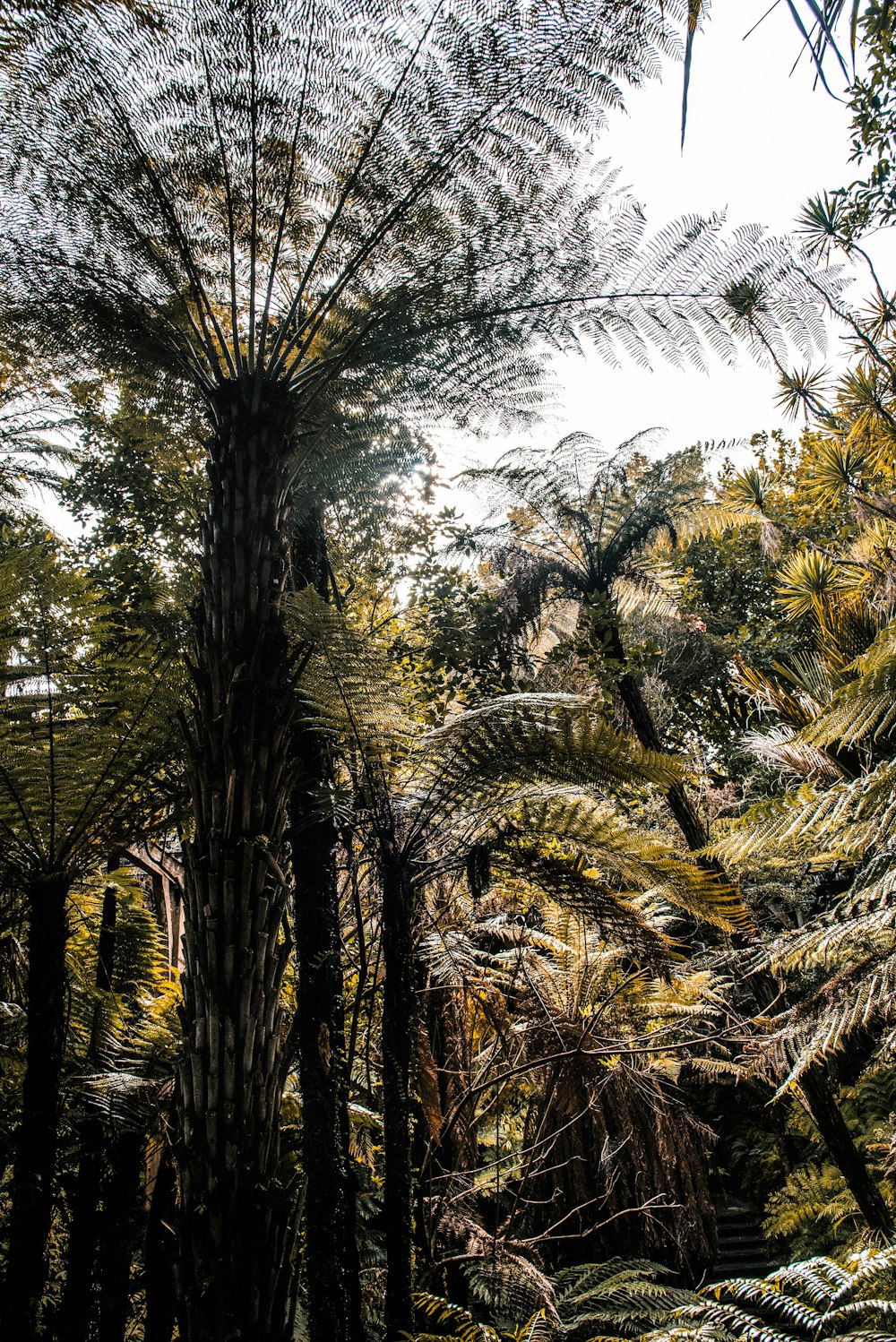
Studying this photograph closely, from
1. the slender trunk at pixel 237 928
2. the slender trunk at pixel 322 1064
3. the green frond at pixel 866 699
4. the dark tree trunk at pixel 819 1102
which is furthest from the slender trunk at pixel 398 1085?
the dark tree trunk at pixel 819 1102

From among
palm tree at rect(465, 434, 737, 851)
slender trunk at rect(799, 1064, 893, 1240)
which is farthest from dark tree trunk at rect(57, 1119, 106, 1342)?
slender trunk at rect(799, 1064, 893, 1240)

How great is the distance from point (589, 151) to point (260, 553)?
1773 millimetres

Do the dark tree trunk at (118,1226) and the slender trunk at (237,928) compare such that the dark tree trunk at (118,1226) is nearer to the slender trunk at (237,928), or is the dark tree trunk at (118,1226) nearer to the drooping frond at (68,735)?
the drooping frond at (68,735)

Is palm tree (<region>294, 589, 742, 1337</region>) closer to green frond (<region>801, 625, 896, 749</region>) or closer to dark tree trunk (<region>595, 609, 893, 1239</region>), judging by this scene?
green frond (<region>801, 625, 896, 749</region>)

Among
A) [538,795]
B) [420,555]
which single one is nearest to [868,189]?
[420,555]

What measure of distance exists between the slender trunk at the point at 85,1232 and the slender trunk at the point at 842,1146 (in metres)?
3.98

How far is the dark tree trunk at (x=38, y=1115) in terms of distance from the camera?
1.57m

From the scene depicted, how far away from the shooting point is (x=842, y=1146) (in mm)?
4742

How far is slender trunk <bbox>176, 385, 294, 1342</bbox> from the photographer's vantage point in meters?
1.19

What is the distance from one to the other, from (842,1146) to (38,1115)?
16.4 feet

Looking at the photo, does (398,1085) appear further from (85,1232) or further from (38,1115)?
(85,1232)

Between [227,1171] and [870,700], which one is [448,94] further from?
[227,1171]

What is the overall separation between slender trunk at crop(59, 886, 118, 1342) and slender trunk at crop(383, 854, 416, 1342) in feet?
2.93

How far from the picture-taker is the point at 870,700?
2.58 m
